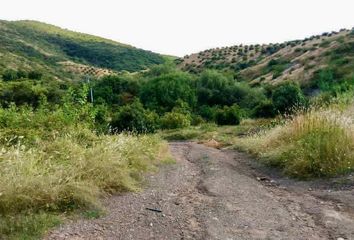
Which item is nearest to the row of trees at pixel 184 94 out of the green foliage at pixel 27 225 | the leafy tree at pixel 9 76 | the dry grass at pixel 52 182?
the leafy tree at pixel 9 76

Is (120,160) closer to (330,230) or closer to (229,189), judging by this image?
(229,189)

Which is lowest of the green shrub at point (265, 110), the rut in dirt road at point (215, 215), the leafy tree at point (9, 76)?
the green shrub at point (265, 110)

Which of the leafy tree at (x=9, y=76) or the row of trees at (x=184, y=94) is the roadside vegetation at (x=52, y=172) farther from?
the leafy tree at (x=9, y=76)

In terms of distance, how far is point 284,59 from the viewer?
67438 mm

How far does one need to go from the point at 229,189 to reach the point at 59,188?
2.98 m

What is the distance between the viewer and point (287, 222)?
572 centimetres

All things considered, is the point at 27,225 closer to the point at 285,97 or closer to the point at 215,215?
the point at 215,215

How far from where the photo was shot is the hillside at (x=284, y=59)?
169ft

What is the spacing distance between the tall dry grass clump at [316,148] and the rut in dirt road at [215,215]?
942 millimetres

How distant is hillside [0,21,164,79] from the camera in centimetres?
7500

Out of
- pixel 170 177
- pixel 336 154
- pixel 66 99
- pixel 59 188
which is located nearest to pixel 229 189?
pixel 170 177

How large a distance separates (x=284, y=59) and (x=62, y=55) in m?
50.0

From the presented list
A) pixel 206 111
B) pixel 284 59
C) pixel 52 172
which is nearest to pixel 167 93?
pixel 206 111

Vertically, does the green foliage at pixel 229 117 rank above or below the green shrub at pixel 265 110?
below
